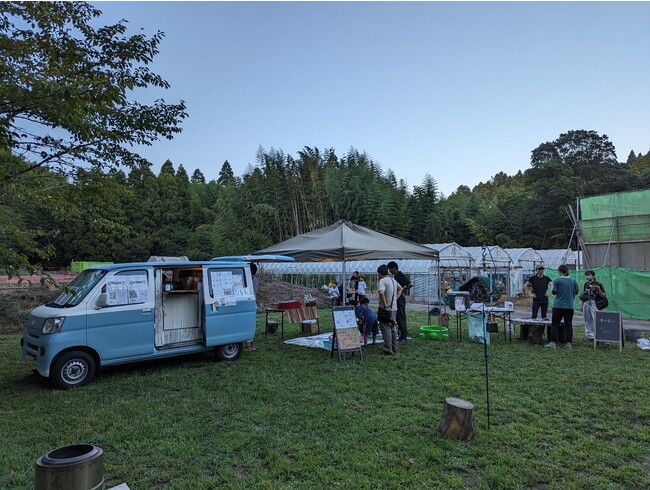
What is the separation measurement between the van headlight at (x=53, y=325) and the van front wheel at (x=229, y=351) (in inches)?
101

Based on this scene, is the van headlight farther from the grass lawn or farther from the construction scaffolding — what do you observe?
the construction scaffolding

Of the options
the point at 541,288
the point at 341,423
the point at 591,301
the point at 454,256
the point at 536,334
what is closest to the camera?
the point at 341,423

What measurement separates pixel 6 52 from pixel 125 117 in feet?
4.57

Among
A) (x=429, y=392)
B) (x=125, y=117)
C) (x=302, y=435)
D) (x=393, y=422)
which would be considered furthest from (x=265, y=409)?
(x=125, y=117)

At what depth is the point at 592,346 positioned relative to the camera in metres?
8.29

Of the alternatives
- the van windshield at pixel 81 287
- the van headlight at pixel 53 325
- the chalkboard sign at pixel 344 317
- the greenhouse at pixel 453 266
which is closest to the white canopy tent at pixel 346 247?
the chalkboard sign at pixel 344 317

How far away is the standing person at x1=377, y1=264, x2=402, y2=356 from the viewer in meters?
7.39

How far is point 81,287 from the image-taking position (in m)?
6.04

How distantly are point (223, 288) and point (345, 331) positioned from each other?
7.74ft

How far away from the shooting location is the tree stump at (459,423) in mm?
3824

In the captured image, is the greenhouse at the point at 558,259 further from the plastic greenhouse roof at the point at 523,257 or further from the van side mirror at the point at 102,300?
the van side mirror at the point at 102,300

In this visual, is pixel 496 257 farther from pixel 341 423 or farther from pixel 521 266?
pixel 341 423

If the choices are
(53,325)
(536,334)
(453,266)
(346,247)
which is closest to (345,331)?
(346,247)

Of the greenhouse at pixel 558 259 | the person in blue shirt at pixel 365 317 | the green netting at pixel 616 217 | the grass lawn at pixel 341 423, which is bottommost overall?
the grass lawn at pixel 341 423
